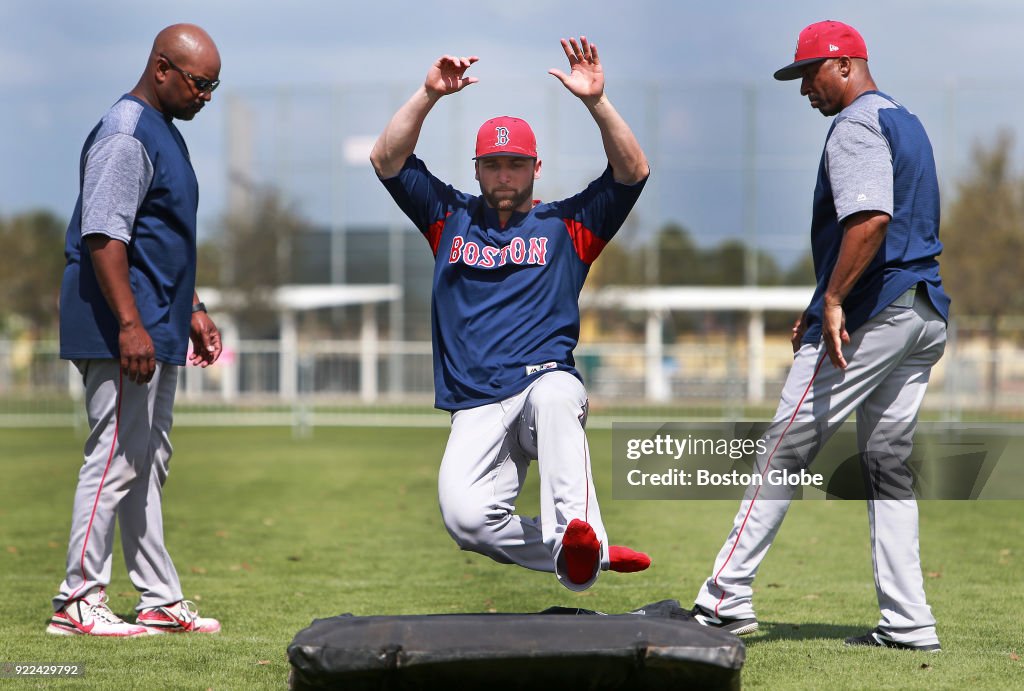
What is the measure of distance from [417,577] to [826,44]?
3.68 m

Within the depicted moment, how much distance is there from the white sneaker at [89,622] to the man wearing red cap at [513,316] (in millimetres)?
1596

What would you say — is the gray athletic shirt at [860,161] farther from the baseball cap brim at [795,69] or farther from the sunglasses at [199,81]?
the sunglasses at [199,81]

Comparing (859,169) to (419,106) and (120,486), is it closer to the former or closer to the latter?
(419,106)

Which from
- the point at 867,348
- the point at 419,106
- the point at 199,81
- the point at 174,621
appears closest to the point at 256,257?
the point at 199,81

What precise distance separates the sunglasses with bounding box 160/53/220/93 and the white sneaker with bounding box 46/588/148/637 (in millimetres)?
2227

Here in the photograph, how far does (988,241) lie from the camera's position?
3512 centimetres

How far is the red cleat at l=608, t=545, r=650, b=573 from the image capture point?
15.1ft

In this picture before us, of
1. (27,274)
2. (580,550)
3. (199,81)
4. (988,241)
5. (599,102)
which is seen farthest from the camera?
(27,274)

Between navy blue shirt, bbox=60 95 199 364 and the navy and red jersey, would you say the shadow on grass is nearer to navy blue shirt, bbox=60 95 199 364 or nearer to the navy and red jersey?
the navy and red jersey

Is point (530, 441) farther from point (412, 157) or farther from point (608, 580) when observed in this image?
point (608, 580)

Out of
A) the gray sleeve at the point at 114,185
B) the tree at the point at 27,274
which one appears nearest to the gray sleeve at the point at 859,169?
the gray sleeve at the point at 114,185

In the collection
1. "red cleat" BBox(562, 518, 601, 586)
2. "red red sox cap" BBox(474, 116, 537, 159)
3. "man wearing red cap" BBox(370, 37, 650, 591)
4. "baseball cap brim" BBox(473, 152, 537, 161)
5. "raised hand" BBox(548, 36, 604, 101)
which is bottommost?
"red cleat" BBox(562, 518, 601, 586)

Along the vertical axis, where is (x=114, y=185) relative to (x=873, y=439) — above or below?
above

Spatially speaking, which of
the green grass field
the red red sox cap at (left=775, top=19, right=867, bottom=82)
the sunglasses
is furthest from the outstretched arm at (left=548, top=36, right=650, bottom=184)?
the green grass field
